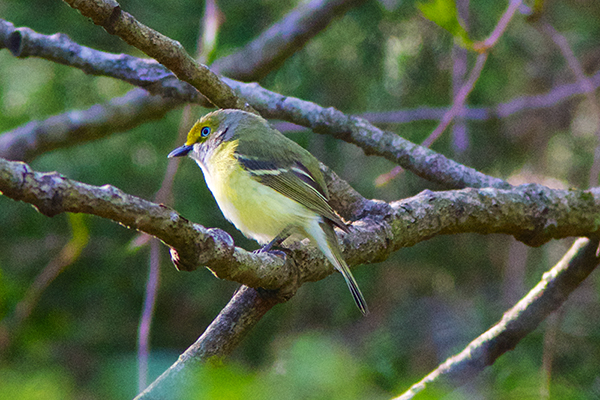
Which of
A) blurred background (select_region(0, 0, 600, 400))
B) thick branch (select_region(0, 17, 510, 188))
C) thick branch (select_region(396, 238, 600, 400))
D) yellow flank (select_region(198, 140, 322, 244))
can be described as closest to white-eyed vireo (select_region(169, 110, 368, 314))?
yellow flank (select_region(198, 140, 322, 244))

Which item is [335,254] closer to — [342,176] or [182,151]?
[182,151]

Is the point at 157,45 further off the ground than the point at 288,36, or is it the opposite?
the point at 288,36

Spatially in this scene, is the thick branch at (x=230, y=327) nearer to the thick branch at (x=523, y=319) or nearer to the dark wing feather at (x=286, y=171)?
the dark wing feather at (x=286, y=171)

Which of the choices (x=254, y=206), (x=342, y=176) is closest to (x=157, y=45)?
(x=254, y=206)

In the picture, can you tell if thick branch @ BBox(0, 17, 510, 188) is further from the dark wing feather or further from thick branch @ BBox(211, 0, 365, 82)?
thick branch @ BBox(211, 0, 365, 82)

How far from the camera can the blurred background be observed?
11.5ft

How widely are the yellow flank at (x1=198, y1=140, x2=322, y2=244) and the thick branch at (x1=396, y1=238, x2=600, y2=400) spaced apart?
0.79 m

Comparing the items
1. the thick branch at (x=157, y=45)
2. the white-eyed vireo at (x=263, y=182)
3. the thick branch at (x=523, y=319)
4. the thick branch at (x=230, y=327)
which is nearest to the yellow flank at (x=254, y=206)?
the white-eyed vireo at (x=263, y=182)

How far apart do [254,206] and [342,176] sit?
198cm

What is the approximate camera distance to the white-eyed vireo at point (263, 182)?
2.14 m

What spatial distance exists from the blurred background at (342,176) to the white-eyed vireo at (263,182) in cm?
96

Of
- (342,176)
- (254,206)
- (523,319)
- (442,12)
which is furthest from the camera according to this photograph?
(342,176)

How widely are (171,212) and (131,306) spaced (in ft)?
9.48

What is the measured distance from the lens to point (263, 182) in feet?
7.55
